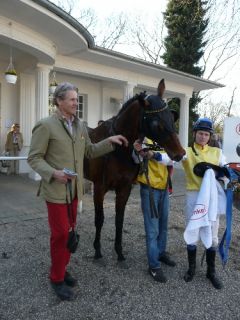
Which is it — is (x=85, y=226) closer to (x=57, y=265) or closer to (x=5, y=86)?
(x=57, y=265)

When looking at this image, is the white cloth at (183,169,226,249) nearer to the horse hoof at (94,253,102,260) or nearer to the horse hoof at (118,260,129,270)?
the horse hoof at (118,260,129,270)

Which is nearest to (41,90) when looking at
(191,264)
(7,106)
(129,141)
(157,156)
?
(7,106)

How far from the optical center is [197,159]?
132 inches

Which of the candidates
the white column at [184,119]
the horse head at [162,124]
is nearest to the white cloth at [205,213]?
the horse head at [162,124]

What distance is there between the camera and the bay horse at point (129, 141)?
9.61 feet

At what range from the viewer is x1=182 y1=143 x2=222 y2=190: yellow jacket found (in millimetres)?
3365

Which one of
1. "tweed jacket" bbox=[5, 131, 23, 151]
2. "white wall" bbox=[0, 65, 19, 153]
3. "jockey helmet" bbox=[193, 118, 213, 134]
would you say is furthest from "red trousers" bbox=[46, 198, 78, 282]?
"white wall" bbox=[0, 65, 19, 153]

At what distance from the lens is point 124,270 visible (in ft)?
11.8

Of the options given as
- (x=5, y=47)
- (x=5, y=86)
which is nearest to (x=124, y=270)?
(x=5, y=47)

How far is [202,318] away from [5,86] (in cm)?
910

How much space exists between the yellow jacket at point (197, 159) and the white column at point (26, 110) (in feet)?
25.1

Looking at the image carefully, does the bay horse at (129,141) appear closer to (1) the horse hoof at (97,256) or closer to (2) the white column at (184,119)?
(1) the horse hoof at (97,256)

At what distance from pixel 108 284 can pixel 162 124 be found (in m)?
1.66

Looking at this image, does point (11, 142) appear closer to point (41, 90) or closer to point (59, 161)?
point (41, 90)
